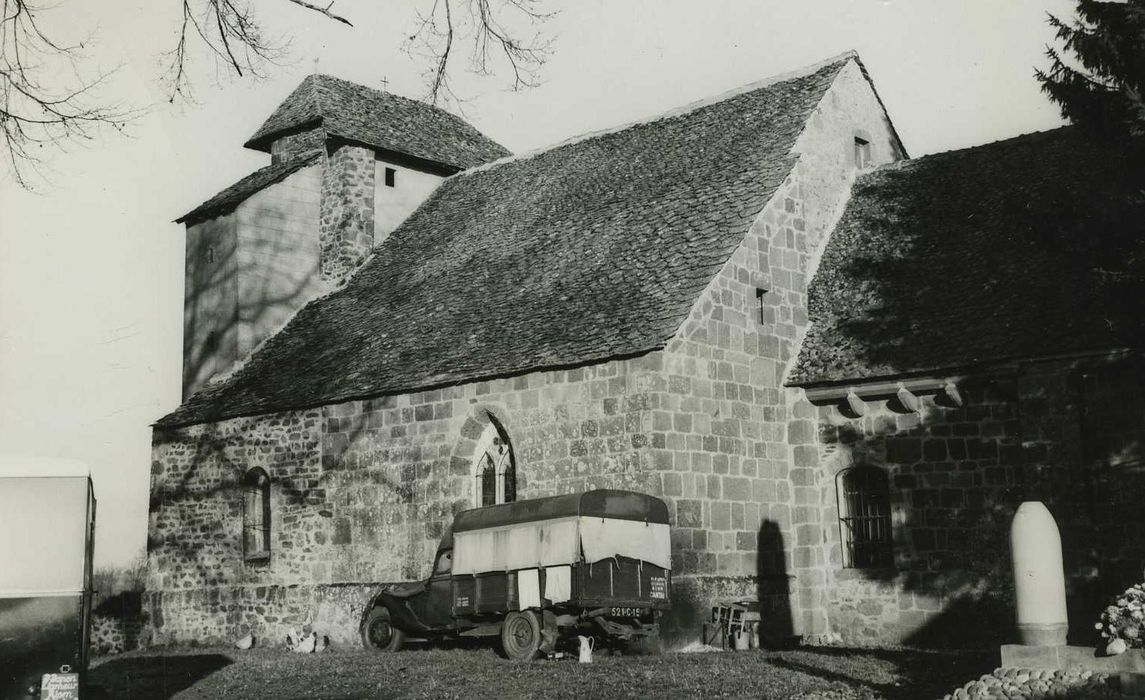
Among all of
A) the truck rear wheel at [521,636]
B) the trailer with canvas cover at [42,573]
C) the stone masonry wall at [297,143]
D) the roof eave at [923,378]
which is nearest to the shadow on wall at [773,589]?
the roof eave at [923,378]

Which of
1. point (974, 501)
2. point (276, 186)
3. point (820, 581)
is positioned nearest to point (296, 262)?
point (276, 186)

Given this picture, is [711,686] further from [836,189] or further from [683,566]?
[836,189]

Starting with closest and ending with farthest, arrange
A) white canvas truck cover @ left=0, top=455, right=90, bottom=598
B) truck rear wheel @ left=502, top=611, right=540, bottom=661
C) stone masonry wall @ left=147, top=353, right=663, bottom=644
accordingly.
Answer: white canvas truck cover @ left=0, top=455, right=90, bottom=598 → truck rear wheel @ left=502, top=611, right=540, bottom=661 → stone masonry wall @ left=147, top=353, right=663, bottom=644

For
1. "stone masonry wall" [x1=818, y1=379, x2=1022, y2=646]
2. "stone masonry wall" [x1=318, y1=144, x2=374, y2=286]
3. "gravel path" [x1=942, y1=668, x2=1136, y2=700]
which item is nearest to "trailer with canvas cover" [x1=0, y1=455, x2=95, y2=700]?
"gravel path" [x1=942, y1=668, x2=1136, y2=700]

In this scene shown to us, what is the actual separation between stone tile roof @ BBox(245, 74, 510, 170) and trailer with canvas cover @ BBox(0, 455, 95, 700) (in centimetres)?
1724

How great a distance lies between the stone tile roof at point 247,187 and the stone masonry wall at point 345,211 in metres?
0.69

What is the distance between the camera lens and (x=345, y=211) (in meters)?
28.1

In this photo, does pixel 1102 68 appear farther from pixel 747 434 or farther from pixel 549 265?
pixel 549 265

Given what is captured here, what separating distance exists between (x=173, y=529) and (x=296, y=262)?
6282 millimetres

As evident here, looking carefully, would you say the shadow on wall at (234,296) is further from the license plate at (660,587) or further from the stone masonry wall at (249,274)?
the license plate at (660,587)

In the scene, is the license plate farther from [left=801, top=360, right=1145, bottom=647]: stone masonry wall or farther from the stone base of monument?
the stone base of monument

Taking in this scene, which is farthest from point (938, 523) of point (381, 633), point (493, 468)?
point (381, 633)

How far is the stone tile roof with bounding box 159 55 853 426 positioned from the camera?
19.7 meters

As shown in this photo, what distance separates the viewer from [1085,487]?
1755 cm
